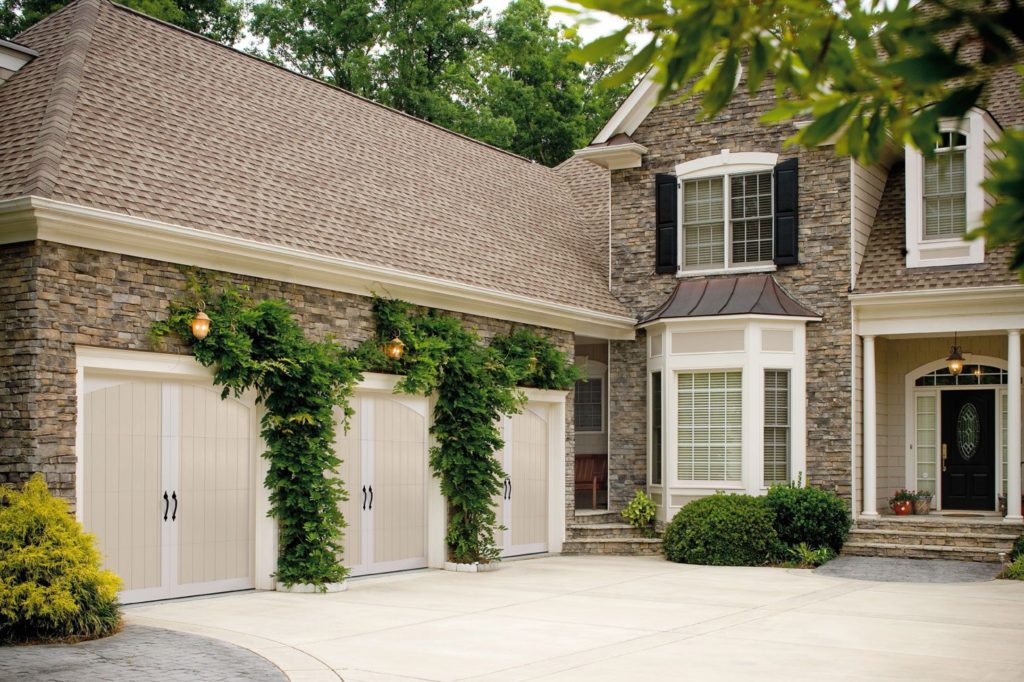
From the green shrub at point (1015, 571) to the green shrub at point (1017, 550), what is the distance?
0.45 meters

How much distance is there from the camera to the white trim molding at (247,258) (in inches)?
422

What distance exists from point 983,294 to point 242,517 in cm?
1108

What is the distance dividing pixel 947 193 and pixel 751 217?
2989mm

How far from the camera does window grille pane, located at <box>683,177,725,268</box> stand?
62.9 feet

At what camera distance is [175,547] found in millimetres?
12172

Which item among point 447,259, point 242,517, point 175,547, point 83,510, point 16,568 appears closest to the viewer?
point 16,568

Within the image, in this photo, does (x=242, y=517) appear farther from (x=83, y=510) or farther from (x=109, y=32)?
(x=109, y=32)

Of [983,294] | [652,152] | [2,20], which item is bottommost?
[983,294]

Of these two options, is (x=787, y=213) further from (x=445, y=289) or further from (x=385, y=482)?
(x=385, y=482)

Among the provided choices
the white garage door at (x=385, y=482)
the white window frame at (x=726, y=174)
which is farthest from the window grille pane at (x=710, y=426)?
the white garage door at (x=385, y=482)

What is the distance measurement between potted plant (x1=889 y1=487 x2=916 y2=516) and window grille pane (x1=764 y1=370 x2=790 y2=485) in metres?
2.20

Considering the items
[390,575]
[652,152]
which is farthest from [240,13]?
[390,575]

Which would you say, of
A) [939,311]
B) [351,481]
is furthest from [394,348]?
[939,311]

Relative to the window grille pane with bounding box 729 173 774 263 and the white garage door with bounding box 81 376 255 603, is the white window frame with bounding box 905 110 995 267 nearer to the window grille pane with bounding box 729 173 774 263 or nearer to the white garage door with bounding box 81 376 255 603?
the window grille pane with bounding box 729 173 774 263
